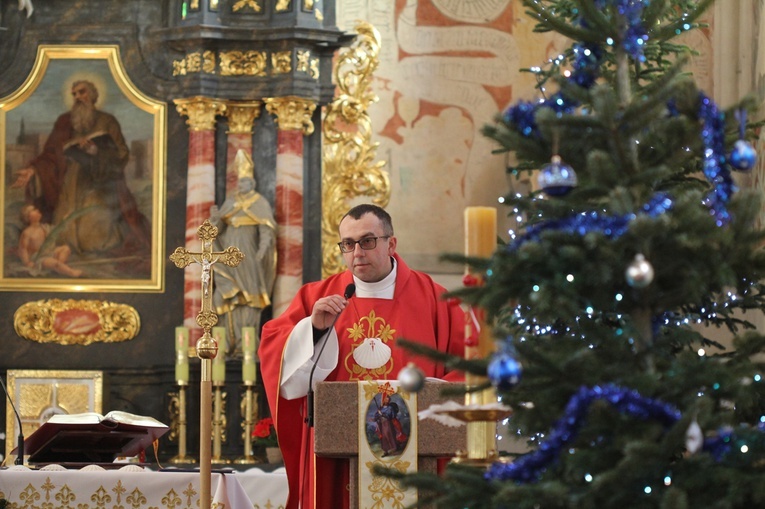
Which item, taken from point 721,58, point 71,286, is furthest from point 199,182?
point 721,58

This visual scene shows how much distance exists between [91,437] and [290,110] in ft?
16.0

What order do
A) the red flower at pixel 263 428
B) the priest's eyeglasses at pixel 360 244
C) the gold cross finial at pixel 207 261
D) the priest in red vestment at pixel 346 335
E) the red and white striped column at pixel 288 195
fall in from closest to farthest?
1. the gold cross finial at pixel 207 261
2. the priest in red vestment at pixel 346 335
3. the priest's eyeglasses at pixel 360 244
4. the red flower at pixel 263 428
5. the red and white striped column at pixel 288 195

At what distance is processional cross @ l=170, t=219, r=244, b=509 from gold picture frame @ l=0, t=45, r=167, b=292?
505 cm

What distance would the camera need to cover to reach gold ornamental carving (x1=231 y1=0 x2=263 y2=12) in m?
10.8

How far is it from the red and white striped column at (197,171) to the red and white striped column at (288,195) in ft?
1.65

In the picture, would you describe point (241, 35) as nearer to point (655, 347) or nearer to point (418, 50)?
point (418, 50)

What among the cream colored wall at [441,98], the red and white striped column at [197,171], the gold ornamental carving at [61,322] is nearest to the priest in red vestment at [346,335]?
the red and white striped column at [197,171]

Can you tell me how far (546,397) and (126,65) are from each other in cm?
799

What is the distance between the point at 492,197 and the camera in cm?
1310

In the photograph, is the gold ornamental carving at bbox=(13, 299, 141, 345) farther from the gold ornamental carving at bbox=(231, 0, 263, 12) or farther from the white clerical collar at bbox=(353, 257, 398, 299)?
the white clerical collar at bbox=(353, 257, 398, 299)

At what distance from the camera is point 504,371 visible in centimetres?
340

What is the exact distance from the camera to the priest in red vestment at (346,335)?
226 inches

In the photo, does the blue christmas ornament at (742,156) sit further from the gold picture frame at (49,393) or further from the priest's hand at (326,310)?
the gold picture frame at (49,393)

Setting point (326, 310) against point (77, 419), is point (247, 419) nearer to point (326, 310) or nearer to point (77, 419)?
point (77, 419)
